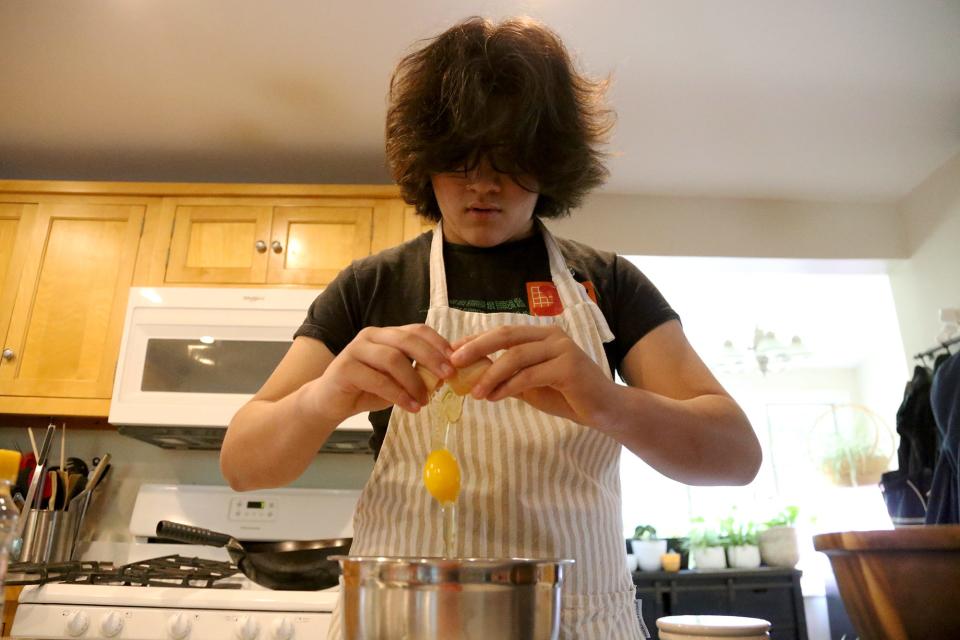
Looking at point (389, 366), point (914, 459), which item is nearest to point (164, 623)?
point (389, 366)

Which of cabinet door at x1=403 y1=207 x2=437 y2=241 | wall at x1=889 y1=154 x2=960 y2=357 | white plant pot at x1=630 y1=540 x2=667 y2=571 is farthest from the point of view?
white plant pot at x1=630 y1=540 x2=667 y2=571

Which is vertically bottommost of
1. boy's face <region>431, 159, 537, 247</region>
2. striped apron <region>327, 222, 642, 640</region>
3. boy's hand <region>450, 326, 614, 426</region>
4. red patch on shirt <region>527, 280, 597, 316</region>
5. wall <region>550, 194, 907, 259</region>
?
striped apron <region>327, 222, 642, 640</region>

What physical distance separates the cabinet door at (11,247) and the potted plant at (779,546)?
4.02 m

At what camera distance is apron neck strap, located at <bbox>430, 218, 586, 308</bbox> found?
957 millimetres

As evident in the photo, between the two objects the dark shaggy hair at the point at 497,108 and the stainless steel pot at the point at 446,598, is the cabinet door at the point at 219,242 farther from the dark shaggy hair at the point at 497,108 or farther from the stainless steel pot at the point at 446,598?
the stainless steel pot at the point at 446,598

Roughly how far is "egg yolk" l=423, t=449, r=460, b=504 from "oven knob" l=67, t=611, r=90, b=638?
1465mm

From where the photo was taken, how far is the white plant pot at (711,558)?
12.9ft

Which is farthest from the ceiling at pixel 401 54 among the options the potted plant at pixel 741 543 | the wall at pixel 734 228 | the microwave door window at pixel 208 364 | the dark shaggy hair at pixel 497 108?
the potted plant at pixel 741 543

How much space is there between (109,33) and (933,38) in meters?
2.62

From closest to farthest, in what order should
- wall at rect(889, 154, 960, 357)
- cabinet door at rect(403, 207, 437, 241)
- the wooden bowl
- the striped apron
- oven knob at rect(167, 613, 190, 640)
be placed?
the wooden bowl → the striped apron → oven knob at rect(167, 613, 190, 640) → cabinet door at rect(403, 207, 437, 241) → wall at rect(889, 154, 960, 357)

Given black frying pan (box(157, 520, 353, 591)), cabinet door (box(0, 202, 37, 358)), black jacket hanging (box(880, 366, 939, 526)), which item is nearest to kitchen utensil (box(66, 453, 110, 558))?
cabinet door (box(0, 202, 37, 358))

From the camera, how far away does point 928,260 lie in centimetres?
288

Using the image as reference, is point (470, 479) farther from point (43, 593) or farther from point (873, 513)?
point (873, 513)

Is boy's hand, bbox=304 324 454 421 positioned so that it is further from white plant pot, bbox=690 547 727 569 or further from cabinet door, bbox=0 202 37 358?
white plant pot, bbox=690 547 727 569
